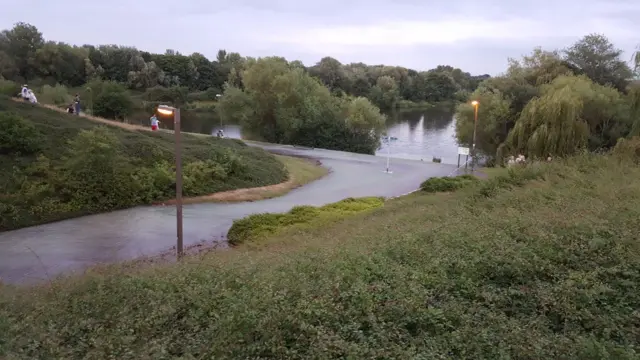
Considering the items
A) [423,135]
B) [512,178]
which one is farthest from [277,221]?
[423,135]

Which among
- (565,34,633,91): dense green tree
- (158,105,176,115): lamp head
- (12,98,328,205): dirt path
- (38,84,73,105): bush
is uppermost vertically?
(565,34,633,91): dense green tree

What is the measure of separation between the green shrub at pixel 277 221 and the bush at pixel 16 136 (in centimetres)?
1184

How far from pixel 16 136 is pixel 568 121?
2876 centimetres

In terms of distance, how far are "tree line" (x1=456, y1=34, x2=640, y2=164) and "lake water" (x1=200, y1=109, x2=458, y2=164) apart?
632 centimetres

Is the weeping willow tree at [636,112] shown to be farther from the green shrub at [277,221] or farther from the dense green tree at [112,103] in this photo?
the dense green tree at [112,103]

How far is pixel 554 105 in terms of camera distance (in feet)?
93.8

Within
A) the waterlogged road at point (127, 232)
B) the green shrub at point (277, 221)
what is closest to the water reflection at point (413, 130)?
the waterlogged road at point (127, 232)

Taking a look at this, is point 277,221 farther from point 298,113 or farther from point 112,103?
point 298,113

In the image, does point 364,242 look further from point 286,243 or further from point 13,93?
point 13,93

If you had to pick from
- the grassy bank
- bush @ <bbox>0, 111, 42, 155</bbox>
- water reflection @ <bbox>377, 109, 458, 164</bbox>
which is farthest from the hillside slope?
water reflection @ <bbox>377, 109, 458, 164</bbox>

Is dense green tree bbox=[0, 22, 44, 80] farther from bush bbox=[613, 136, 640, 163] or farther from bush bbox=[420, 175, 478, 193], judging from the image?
bush bbox=[613, 136, 640, 163]

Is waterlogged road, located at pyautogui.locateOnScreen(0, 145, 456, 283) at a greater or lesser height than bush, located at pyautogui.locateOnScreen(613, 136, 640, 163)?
lesser

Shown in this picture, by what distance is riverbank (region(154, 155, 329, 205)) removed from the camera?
22766 mm

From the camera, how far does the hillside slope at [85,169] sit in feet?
63.1
